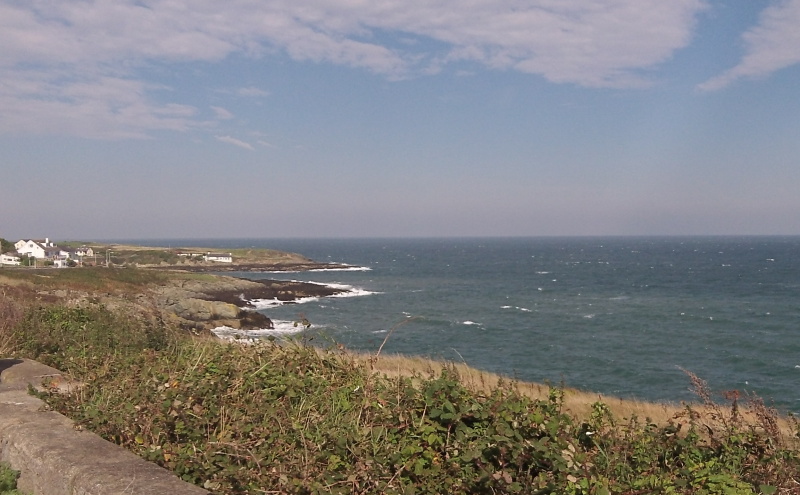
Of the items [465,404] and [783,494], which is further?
[465,404]

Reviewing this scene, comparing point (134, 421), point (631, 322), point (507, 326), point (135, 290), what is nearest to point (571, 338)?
point (507, 326)

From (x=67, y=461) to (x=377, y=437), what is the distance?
2.10 meters

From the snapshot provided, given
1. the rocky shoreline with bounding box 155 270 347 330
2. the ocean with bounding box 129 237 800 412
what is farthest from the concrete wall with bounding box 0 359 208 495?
the rocky shoreline with bounding box 155 270 347 330

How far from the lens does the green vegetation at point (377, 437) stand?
3.67 metres

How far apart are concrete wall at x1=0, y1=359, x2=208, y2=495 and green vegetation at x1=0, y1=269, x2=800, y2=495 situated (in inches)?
7.3

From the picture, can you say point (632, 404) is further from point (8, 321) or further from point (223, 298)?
point (223, 298)

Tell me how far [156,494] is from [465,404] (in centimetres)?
212

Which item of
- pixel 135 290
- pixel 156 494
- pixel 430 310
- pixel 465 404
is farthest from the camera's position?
pixel 430 310

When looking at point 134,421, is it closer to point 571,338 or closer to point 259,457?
point 259,457

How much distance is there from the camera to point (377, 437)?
4062mm

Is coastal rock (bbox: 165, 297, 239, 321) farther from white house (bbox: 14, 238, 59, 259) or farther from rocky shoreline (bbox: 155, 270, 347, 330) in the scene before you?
white house (bbox: 14, 238, 59, 259)

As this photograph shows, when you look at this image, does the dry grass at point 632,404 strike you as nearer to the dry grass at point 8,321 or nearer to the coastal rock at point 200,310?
the dry grass at point 8,321

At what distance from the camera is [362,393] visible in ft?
A: 16.5

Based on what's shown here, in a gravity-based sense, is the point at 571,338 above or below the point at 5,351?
below
